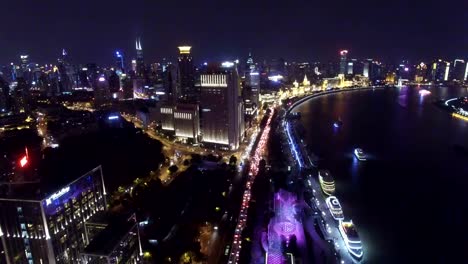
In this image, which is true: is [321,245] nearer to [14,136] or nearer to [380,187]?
[380,187]

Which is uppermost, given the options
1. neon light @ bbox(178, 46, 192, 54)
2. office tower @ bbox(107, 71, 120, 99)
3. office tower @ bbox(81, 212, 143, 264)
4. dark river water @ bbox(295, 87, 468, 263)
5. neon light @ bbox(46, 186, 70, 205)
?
neon light @ bbox(178, 46, 192, 54)

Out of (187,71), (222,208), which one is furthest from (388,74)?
(222,208)

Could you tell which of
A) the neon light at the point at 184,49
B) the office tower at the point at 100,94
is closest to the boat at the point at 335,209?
the office tower at the point at 100,94

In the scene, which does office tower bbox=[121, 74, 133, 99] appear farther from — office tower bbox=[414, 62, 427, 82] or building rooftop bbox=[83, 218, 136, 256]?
office tower bbox=[414, 62, 427, 82]

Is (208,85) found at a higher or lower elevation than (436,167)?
higher

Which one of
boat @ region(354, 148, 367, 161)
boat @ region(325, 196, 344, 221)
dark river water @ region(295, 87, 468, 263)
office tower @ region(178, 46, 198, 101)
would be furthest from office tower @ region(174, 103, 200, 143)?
office tower @ region(178, 46, 198, 101)

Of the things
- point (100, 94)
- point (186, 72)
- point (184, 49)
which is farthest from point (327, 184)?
point (100, 94)
